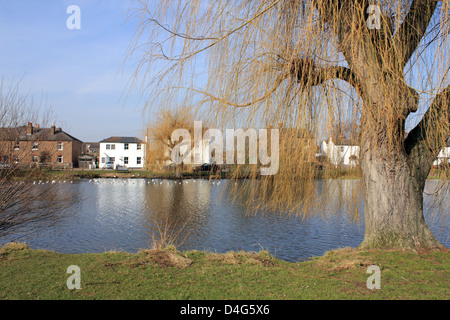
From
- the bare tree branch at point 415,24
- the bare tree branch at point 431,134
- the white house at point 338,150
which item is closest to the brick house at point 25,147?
the white house at point 338,150

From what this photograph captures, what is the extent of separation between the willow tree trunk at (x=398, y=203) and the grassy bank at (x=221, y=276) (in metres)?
0.33

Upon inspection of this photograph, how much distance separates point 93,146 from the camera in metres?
73.7

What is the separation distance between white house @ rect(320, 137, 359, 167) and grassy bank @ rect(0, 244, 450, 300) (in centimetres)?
152

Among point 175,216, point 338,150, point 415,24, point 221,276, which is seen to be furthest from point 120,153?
point 415,24

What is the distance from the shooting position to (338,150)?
16.7 ft

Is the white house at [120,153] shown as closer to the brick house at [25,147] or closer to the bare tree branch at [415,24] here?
the brick house at [25,147]

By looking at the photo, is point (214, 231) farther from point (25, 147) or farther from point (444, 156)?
point (444, 156)

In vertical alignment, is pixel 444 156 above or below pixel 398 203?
above

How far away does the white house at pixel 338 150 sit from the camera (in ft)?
16.2

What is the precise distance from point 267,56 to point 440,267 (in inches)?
151

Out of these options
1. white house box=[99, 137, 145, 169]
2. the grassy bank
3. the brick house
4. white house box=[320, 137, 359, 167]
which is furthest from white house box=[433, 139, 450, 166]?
white house box=[99, 137, 145, 169]

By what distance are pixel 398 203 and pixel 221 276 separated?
323 centimetres

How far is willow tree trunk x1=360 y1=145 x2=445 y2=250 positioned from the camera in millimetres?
5836

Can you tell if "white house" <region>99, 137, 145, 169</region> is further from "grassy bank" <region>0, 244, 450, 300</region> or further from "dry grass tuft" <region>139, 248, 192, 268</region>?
"dry grass tuft" <region>139, 248, 192, 268</region>
